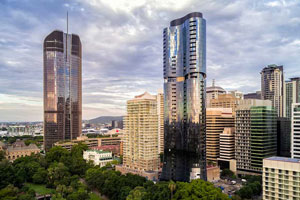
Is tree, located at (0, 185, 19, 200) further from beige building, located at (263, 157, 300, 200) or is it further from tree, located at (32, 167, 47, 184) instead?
beige building, located at (263, 157, 300, 200)

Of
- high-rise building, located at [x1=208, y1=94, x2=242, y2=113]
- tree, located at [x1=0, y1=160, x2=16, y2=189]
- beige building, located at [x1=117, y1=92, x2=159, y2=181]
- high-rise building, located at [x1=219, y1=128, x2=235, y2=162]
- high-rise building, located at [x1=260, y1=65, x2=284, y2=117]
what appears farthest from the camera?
high-rise building, located at [x1=260, y1=65, x2=284, y2=117]

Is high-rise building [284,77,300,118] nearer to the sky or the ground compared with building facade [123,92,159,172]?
nearer to the sky

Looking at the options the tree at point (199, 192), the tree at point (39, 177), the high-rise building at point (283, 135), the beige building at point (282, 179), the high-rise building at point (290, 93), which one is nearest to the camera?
the beige building at point (282, 179)

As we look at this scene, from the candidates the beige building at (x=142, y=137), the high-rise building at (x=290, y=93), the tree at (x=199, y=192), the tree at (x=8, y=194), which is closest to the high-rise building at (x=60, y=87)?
the beige building at (x=142, y=137)

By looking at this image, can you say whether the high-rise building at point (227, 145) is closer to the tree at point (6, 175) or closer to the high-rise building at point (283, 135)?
the high-rise building at point (283, 135)

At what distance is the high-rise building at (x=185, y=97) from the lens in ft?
240

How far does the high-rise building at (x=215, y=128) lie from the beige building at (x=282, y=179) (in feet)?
155

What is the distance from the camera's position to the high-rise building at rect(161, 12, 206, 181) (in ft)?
240

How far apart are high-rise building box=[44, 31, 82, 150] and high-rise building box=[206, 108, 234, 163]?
9057 cm

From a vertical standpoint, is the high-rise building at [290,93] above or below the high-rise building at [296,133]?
above

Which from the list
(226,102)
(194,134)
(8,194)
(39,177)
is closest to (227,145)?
(194,134)

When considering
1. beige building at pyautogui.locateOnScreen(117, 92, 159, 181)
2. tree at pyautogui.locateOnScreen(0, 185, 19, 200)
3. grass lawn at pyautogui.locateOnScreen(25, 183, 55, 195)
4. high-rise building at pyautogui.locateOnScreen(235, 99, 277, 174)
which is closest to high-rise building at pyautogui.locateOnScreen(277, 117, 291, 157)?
high-rise building at pyautogui.locateOnScreen(235, 99, 277, 174)

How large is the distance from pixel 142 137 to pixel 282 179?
4540cm

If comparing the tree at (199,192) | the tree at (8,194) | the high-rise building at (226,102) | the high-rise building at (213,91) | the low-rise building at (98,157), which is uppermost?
the high-rise building at (213,91)
